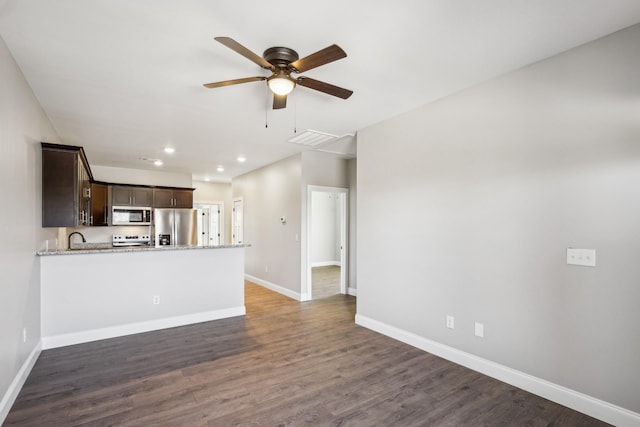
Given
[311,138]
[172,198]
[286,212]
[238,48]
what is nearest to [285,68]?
[238,48]

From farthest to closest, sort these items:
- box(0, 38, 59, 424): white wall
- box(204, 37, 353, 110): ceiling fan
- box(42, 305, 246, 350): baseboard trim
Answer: box(42, 305, 246, 350): baseboard trim < box(0, 38, 59, 424): white wall < box(204, 37, 353, 110): ceiling fan

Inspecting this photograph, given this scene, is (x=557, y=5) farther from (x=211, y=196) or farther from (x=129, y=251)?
(x=211, y=196)

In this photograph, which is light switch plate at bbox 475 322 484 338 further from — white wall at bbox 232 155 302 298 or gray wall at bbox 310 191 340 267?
gray wall at bbox 310 191 340 267

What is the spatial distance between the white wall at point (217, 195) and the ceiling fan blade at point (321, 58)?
801 cm

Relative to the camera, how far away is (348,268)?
20.4ft

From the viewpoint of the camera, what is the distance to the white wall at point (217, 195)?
9523mm

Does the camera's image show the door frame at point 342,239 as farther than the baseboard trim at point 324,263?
No

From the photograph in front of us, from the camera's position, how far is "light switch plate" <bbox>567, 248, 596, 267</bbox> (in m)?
2.30

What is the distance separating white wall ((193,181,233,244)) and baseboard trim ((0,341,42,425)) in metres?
6.47

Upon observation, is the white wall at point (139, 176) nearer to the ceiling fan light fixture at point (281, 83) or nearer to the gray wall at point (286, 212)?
the gray wall at point (286, 212)

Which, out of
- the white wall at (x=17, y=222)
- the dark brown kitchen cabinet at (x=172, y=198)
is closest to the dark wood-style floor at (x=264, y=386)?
the white wall at (x=17, y=222)

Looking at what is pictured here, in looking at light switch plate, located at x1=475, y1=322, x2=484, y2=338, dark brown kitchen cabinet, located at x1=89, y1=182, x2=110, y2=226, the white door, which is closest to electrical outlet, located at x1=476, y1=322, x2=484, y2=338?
light switch plate, located at x1=475, y1=322, x2=484, y2=338

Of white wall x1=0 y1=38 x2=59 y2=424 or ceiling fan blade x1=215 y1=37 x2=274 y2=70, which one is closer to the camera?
ceiling fan blade x1=215 y1=37 x2=274 y2=70

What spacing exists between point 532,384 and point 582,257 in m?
1.14
